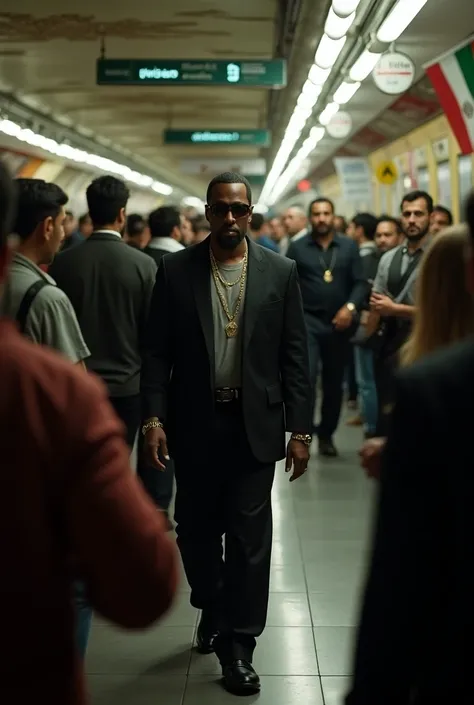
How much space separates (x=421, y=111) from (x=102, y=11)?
639 cm

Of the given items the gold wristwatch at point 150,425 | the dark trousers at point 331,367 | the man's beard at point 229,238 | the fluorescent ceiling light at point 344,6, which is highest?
the fluorescent ceiling light at point 344,6

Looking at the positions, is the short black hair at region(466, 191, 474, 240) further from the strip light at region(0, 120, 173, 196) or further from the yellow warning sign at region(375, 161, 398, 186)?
the yellow warning sign at region(375, 161, 398, 186)

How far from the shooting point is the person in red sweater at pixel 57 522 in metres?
1.49

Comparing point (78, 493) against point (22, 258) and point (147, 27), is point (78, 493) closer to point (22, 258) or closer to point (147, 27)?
point (22, 258)

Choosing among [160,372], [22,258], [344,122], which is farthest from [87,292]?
[344,122]

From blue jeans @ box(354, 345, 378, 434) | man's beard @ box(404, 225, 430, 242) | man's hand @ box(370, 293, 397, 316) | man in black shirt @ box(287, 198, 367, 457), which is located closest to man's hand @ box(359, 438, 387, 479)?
man's hand @ box(370, 293, 397, 316)

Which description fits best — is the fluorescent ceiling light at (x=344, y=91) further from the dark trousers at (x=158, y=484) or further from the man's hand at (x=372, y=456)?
the man's hand at (x=372, y=456)

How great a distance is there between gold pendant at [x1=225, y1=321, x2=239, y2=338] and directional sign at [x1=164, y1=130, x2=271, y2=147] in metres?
14.0

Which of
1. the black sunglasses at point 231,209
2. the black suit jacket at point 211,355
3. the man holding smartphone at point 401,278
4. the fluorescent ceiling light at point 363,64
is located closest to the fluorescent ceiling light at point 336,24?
the fluorescent ceiling light at point 363,64

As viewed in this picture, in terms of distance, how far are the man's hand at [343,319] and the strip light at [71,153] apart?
332 inches

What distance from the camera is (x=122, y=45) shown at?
40.7 feet

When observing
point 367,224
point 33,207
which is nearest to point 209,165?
point 367,224

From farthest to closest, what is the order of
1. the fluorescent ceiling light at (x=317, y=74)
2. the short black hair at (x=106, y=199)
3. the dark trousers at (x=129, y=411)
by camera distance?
1. the fluorescent ceiling light at (x=317, y=74)
2. the dark trousers at (x=129, y=411)
3. the short black hair at (x=106, y=199)

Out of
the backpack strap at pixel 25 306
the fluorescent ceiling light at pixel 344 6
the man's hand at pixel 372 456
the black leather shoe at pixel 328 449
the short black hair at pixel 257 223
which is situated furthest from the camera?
the short black hair at pixel 257 223
